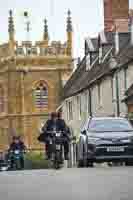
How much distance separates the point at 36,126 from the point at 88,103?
38.3m

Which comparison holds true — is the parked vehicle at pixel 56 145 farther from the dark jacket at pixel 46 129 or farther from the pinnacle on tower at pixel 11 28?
the pinnacle on tower at pixel 11 28

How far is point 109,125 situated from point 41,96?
67.6 metres

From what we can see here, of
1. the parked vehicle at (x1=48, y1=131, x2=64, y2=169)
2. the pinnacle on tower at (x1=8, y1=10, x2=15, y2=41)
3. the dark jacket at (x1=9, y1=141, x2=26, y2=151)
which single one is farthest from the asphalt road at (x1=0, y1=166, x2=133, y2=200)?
the pinnacle on tower at (x1=8, y1=10, x2=15, y2=41)

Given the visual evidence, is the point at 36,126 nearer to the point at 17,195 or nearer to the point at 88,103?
the point at 88,103

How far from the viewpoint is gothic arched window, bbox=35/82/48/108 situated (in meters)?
94.1

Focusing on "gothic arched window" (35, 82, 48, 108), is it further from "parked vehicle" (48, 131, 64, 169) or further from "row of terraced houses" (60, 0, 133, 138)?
"parked vehicle" (48, 131, 64, 169)

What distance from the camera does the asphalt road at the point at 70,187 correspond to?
14.8 meters

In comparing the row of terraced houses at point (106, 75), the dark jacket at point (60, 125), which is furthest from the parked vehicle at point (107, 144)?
the row of terraced houses at point (106, 75)

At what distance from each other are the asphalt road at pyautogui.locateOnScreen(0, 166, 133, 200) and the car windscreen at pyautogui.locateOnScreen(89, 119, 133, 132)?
6.20m

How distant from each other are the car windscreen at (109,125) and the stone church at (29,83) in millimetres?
63705

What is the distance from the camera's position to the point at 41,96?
95000 mm

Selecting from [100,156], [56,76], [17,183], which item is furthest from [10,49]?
[17,183]

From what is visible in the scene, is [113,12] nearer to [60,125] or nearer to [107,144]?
[107,144]

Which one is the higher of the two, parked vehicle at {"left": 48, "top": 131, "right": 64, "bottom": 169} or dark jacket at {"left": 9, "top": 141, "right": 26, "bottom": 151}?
parked vehicle at {"left": 48, "top": 131, "right": 64, "bottom": 169}
